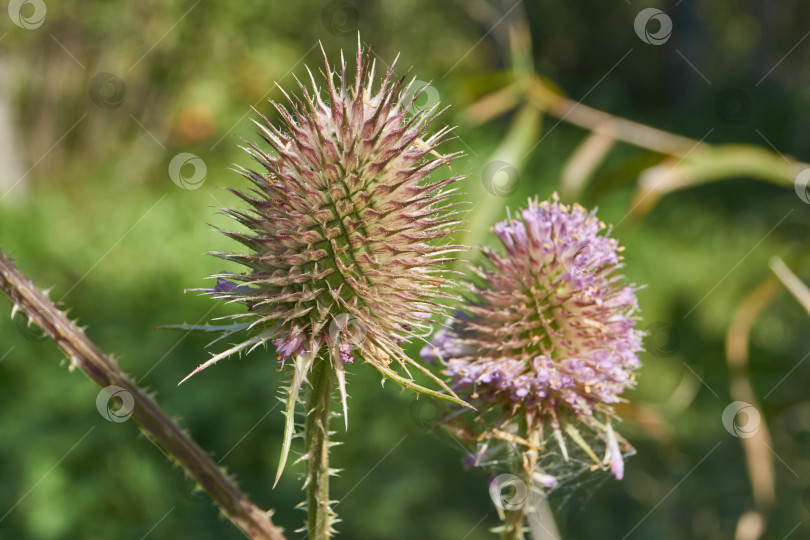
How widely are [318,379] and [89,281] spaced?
14.0 ft

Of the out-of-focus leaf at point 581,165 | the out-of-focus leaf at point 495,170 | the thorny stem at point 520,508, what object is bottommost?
the thorny stem at point 520,508

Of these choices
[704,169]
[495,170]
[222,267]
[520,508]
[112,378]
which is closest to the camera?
[112,378]

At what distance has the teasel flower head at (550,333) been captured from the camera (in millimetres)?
1498

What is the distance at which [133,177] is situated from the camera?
7238 mm

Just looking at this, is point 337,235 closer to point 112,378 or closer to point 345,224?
point 345,224

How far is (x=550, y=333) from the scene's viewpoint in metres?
1.56

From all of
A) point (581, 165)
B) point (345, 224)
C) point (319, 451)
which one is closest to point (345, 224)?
point (345, 224)

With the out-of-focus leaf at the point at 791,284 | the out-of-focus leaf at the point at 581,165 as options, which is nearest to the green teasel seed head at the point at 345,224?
the out-of-focus leaf at the point at 581,165

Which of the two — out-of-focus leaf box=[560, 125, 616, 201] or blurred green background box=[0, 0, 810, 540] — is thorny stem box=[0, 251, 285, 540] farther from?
out-of-focus leaf box=[560, 125, 616, 201]

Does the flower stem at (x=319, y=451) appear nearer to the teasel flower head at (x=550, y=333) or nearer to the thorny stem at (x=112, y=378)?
the thorny stem at (x=112, y=378)

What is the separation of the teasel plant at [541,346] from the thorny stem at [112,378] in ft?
1.42

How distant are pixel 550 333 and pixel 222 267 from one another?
4637 mm

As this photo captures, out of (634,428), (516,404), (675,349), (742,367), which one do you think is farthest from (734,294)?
(516,404)

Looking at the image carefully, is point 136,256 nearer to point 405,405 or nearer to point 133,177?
point 133,177
